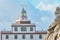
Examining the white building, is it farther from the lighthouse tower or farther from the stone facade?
the stone facade

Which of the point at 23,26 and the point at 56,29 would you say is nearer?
the point at 56,29

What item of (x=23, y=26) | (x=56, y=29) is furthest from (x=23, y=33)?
(x=56, y=29)

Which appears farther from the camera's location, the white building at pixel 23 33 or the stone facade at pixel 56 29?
the white building at pixel 23 33

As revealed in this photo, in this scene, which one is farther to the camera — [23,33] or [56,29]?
[23,33]

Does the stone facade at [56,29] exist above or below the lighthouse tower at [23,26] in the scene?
above

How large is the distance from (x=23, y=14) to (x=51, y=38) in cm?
7532

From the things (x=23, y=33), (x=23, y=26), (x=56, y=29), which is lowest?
(x=23, y=33)

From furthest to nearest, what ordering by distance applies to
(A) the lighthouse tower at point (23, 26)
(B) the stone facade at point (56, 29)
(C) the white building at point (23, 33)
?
(A) the lighthouse tower at point (23, 26), (C) the white building at point (23, 33), (B) the stone facade at point (56, 29)

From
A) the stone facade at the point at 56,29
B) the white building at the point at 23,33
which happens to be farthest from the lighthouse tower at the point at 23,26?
the stone facade at the point at 56,29

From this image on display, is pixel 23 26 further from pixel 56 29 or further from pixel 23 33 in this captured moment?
pixel 56 29

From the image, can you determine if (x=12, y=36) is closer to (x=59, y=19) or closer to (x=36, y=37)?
(x=36, y=37)

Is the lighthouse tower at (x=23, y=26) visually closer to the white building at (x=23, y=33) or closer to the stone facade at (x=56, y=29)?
the white building at (x=23, y=33)

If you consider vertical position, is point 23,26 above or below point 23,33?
above

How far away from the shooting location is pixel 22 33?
7906 cm
